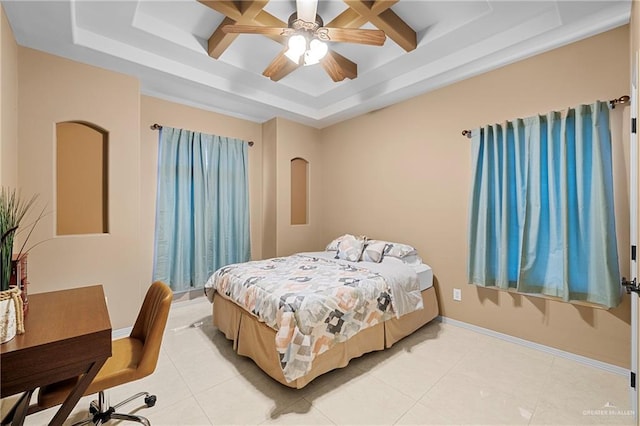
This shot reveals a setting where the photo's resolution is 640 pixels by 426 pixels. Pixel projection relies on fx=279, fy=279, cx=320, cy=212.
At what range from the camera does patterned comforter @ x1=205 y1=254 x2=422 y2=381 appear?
6.28ft

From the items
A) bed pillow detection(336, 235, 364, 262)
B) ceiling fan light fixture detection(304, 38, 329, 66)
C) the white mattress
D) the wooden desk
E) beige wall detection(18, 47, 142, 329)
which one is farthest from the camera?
bed pillow detection(336, 235, 364, 262)

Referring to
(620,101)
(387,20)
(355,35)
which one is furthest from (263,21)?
(620,101)

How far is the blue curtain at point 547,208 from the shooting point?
2205mm

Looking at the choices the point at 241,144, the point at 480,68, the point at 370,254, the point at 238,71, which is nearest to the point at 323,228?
the point at 370,254

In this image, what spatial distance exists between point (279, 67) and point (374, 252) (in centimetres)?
227

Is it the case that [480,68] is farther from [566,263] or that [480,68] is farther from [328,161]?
[328,161]

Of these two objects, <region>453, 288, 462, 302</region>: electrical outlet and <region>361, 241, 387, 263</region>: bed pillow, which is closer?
<region>453, 288, 462, 302</region>: electrical outlet

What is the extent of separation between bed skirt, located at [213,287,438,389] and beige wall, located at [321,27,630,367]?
70 centimetres

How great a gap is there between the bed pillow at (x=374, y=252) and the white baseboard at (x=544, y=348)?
3.26 feet

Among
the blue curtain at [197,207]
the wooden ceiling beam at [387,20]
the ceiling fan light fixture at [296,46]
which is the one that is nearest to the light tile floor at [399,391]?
the blue curtain at [197,207]

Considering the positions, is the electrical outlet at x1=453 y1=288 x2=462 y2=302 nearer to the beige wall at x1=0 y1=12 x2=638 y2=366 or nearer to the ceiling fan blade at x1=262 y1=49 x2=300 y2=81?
the beige wall at x1=0 y1=12 x2=638 y2=366

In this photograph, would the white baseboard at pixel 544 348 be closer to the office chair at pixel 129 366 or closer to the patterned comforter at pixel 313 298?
the patterned comforter at pixel 313 298

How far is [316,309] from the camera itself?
2029mm

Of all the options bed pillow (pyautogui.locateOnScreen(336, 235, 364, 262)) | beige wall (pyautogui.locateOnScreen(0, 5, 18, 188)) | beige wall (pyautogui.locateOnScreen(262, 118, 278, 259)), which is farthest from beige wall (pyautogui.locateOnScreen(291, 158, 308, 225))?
beige wall (pyautogui.locateOnScreen(0, 5, 18, 188))
